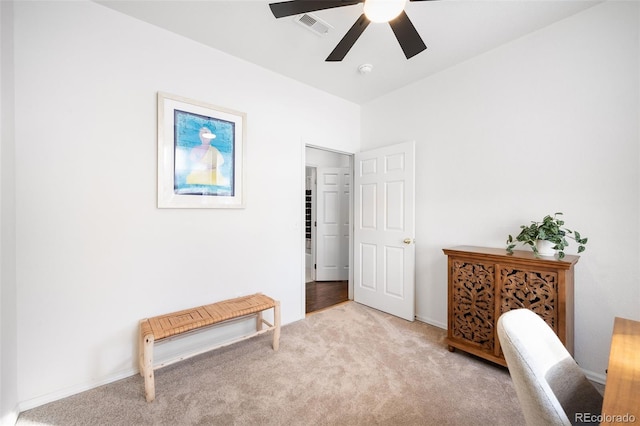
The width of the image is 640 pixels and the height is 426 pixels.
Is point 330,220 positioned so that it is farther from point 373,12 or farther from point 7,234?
point 7,234

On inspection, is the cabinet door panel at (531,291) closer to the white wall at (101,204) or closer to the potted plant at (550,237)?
the potted plant at (550,237)

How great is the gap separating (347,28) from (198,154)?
1.61 metres

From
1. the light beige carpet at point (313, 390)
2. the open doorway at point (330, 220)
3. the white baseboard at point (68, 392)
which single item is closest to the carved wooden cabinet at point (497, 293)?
the light beige carpet at point (313, 390)

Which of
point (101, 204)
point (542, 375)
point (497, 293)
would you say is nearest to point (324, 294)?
point (497, 293)

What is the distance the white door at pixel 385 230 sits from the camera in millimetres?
2910

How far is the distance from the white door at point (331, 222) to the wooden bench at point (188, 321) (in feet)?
7.30

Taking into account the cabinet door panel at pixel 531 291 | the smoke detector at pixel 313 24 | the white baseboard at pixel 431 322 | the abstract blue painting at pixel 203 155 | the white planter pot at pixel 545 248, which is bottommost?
the white baseboard at pixel 431 322

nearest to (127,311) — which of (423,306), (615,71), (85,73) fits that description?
(85,73)

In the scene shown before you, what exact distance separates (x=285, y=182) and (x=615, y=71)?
108 inches

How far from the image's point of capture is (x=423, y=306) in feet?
9.54

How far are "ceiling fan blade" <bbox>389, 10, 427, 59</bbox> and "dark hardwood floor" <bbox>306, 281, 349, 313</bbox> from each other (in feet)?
9.37

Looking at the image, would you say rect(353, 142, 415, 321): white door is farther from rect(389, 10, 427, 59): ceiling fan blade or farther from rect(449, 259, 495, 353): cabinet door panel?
rect(389, 10, 427, 59): ceiling fan blade

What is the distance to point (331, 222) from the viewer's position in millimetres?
4629

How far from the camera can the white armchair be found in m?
0.80
